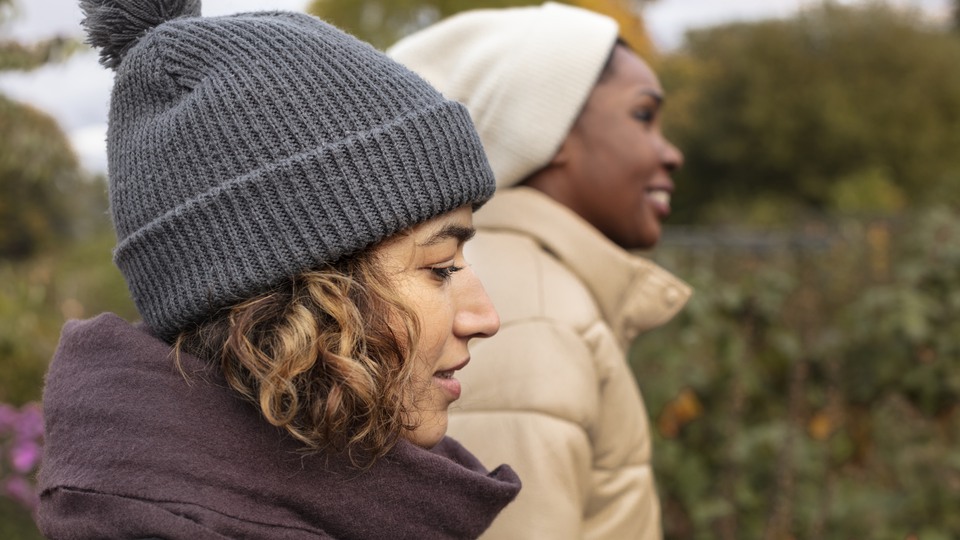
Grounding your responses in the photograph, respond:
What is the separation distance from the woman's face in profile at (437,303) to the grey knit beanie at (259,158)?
1.6 inches

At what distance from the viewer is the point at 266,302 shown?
1250 mm

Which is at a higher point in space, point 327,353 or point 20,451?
point 327,353

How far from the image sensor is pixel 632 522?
1923 millimetres

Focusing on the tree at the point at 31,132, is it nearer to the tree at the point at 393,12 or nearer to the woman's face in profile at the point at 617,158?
the woman's face in profile at the point at 617,158

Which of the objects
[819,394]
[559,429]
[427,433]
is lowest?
[819,394]

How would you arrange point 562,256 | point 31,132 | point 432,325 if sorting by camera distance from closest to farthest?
point 432,325, point 562,256, point 31,132

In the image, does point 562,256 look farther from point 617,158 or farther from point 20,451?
point 20,451

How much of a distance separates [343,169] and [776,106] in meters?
28.4

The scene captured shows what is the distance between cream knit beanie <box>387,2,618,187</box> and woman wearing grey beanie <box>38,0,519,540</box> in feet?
2.65

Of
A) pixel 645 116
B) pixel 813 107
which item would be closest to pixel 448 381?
pixel 645 116

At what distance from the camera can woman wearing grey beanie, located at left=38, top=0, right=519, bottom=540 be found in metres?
1.21

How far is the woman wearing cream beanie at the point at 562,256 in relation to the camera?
1.75 metres

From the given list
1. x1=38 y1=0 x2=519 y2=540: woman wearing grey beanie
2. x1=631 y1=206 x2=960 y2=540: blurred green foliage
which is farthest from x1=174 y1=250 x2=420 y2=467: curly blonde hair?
x1=631 y1=206 x2=960 y2=540: blurred green foliage

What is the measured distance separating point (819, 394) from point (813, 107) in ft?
79.4
